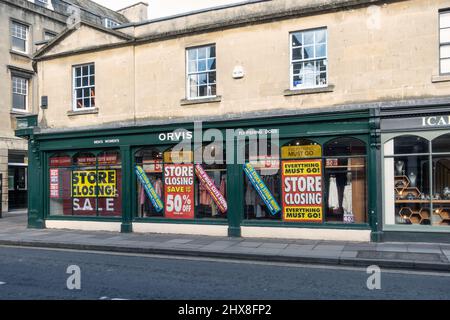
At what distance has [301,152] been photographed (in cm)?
1226

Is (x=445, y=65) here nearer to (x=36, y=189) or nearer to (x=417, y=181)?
(x=417, y=181)

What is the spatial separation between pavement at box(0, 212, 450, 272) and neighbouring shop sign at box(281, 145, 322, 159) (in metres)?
2.41

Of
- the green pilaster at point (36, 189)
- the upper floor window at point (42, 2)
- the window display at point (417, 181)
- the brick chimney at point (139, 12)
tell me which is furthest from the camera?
the upper floor window at point (42, 2)

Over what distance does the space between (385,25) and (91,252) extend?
32.4 feet

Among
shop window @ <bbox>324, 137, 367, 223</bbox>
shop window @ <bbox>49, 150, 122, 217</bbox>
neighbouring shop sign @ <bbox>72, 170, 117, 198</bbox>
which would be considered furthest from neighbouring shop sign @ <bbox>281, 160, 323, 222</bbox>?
neighbouring shop sign @ <bbox>72, 170, 117, 198</bbox>

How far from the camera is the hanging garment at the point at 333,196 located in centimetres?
1198

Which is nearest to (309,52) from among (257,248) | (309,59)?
(309,59)

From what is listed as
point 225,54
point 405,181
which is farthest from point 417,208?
point 225,54

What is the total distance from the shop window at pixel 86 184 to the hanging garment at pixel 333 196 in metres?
7.01

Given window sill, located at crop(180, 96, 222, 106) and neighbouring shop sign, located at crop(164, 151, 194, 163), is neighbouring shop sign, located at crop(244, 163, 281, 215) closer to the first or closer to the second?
neighbouring shop sign, located at crop(164, 151, 194, 163)

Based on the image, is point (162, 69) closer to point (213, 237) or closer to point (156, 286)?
point (213, 237)

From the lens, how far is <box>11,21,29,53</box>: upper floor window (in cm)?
2358

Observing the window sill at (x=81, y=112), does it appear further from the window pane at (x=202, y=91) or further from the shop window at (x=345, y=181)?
the shop window at (x=345, y=181)

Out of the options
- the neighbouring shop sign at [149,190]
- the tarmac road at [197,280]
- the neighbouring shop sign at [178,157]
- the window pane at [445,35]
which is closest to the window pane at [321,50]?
the window pane at [445,35]
